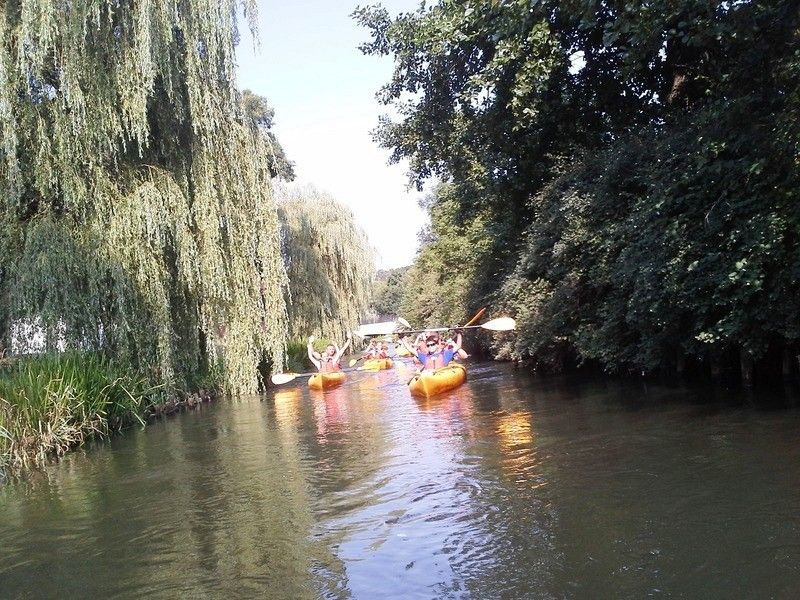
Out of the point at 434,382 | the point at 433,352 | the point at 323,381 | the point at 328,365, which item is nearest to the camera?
the point at 434,382

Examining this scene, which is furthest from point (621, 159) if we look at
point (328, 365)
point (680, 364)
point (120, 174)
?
point (328, 365)

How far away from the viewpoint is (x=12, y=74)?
11531mm

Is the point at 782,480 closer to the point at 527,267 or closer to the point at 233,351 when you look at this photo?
the point at 527,267

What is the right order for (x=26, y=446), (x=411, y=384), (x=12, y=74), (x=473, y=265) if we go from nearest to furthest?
1. (x=26, y=446)
2. (x=12, y=74)
3. (x=411, y=384)
4. (x=473, y=265)

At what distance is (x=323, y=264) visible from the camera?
936 inches

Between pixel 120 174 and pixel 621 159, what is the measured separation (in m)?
8.52

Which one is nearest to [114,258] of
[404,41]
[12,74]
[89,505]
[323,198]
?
[12,74]

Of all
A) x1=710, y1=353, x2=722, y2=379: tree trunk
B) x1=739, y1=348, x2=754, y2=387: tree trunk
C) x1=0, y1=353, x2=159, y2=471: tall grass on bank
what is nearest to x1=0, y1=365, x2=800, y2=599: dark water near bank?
x1=0, y1=353, x2=159, y2=471: tall grass on bank

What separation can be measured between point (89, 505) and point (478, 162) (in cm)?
1212

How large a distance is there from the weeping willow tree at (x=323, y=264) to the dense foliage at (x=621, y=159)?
15.5 feet

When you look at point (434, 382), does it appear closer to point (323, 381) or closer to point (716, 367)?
point (323, 381)

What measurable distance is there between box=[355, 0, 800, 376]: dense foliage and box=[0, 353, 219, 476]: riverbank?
7.61m

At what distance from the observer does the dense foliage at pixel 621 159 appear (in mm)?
8281

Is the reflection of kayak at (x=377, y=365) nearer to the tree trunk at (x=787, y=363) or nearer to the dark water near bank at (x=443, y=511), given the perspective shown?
the dark water near bank at (x=443, y=511)
